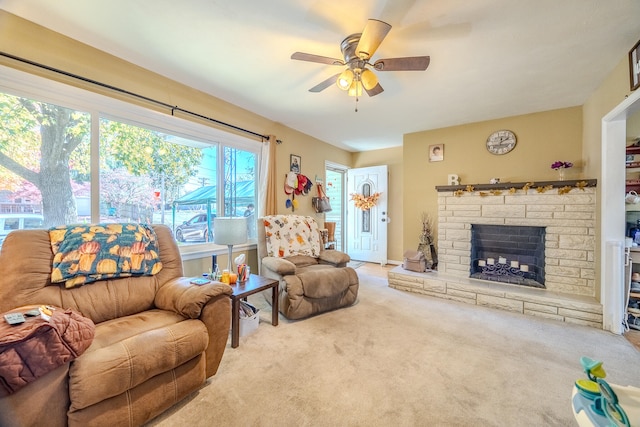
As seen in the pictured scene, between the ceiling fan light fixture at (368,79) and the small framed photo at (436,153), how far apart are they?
2.45 meters

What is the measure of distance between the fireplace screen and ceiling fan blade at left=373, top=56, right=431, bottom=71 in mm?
2610

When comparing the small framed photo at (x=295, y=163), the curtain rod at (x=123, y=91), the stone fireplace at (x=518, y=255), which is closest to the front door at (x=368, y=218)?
the stone fireplace at (x=518, y=255)

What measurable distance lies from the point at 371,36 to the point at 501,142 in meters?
3.01

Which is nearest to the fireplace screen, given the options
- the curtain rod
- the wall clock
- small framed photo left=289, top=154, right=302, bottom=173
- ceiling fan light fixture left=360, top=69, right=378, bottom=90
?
the wall clock

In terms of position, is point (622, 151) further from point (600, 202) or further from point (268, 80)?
point (268, 80)

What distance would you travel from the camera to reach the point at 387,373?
179 centimetres

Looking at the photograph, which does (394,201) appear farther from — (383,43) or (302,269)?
(383,43)

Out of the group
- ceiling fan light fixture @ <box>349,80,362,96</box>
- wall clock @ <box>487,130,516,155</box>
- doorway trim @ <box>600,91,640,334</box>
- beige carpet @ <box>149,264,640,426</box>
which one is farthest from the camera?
wall clock @ <box>487,130,516,155</box>

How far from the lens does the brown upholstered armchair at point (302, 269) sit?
8.48 feet

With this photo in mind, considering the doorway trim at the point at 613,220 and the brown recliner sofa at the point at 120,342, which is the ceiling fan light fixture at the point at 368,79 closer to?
the brown recliner sofa at the point at 120,342

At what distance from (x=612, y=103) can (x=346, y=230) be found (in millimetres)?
4231

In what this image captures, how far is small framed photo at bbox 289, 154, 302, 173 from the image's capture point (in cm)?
413

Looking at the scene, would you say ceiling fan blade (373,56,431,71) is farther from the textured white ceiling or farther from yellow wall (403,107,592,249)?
yellow wall (403,107,592,249)

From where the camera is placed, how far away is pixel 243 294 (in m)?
2.08
